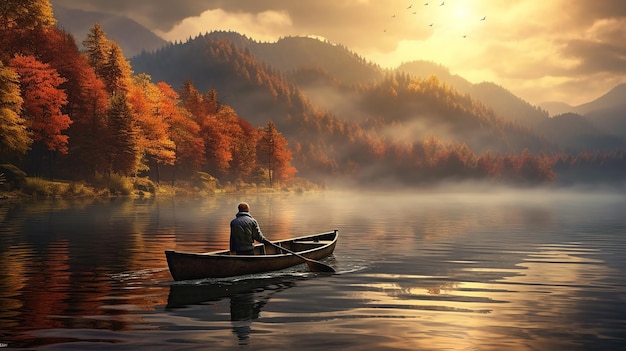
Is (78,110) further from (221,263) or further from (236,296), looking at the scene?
(236,296)

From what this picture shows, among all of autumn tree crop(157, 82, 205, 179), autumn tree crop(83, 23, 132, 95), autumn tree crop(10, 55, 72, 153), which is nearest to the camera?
autumn tree crop(10, 55, 72, 153)

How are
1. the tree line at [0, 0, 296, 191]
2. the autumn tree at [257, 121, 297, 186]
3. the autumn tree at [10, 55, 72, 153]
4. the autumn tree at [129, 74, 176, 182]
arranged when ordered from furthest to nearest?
the autumn tree at [257, 121, 297, 186], the autumn tree at [129, 74, 176, 182], the autumn tree at [10, 55, 72, 153], the tree line at [0, 0, 296, 191]

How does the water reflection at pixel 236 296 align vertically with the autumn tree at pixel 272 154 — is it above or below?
below

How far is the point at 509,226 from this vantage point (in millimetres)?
47781

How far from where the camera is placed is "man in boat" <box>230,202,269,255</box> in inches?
834

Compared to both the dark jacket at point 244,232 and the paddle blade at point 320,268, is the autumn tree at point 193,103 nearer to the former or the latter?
the paddle blade at point 320,268

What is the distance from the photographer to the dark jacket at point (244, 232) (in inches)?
833

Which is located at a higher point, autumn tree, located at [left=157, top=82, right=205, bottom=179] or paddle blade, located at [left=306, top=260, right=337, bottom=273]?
autumn tree, located at [left=157, top=82, right=205, bottom=179]

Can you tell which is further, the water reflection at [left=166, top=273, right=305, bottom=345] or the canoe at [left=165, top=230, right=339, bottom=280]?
the canoe at [left=165, top=230, right=339, bottom=280]

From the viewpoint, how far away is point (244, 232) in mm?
21281

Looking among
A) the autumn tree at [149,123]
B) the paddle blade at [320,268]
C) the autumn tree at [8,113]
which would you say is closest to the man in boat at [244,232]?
the paddle blade at [320,268]

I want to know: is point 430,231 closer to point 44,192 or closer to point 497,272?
point 497,272

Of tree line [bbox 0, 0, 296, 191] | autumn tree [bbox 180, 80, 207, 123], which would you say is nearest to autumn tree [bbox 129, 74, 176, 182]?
tree line [bbox 0, 0, 296, 191]

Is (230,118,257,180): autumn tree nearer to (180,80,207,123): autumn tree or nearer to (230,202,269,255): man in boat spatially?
(180,80,207,123): autumn tree
